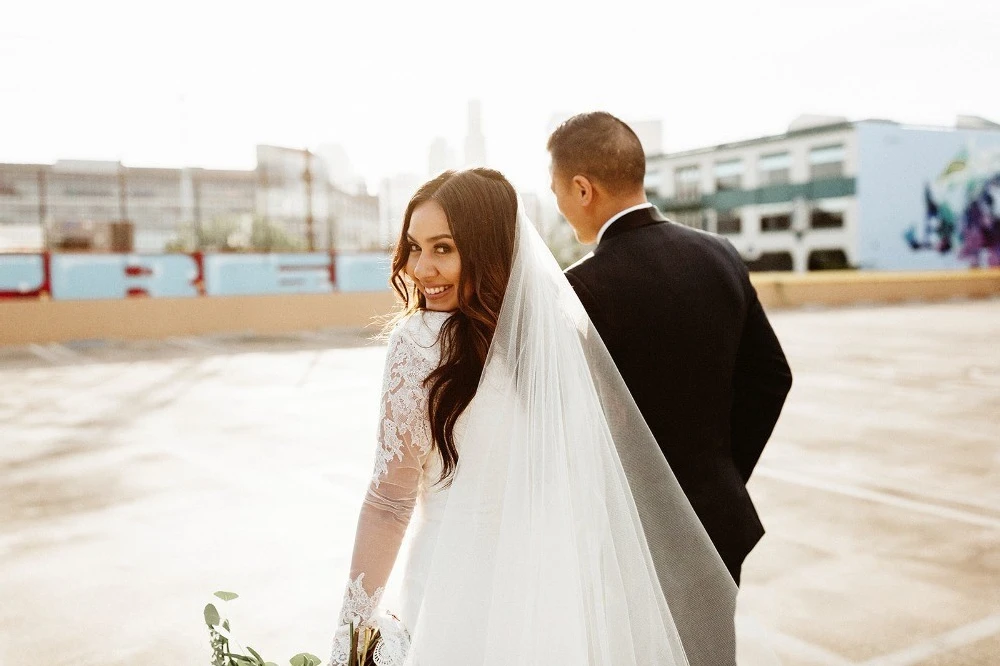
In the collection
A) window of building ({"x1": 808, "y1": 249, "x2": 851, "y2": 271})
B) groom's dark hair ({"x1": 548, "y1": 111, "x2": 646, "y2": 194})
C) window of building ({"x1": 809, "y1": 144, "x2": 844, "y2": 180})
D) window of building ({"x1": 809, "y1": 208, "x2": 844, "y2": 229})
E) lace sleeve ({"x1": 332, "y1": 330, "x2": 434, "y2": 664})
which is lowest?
lace sleeve ({"x1": 332, "y1": 330, "x2": 434, "y2": 664})

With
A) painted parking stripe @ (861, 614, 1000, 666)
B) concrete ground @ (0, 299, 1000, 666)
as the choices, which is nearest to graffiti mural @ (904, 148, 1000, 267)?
concrete ground @ (0, 299, 1000, 666)

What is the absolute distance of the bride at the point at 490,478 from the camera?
1574 millimetres

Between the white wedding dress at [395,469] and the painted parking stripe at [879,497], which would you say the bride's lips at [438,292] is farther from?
the painted parking stripe at [879,497]

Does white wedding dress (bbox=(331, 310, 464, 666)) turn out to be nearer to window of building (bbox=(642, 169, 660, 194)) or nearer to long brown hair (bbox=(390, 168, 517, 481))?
long brown hair (bbox=(390, 168, 517, 481))

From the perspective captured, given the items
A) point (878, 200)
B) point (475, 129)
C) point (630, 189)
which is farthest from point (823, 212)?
point (630, 189)

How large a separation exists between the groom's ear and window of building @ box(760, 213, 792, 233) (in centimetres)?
5266

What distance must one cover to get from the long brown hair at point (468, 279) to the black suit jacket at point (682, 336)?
1.32ft

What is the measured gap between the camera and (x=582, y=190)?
214cm

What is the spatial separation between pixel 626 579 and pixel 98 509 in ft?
15.8

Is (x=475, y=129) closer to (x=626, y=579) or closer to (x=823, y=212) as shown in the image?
(x=823, y=212)

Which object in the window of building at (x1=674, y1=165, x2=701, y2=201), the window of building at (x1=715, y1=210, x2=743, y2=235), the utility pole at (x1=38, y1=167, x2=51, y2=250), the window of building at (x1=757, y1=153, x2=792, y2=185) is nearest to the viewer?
the utility pole at (x1=38, y1=167, x2=51, y2=250)

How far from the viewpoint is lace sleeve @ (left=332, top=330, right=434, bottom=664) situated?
5.08 feet

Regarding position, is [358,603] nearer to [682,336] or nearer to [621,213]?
[682,336]

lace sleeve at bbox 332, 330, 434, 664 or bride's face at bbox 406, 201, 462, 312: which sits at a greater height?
bride's face at bbox 406, 201, 462, 312
